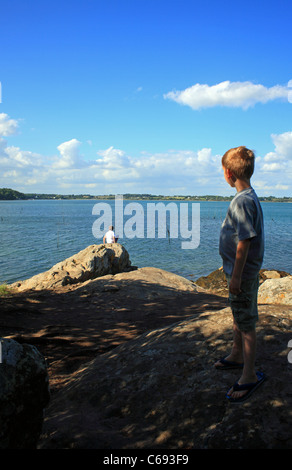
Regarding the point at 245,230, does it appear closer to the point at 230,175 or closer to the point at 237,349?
the point at 230,175

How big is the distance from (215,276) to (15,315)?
1315 centimetres

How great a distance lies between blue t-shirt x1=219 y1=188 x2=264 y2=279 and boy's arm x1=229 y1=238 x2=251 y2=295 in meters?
0.06

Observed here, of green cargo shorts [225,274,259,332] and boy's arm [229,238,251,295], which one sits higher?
boy's arm [229,238,251,295]

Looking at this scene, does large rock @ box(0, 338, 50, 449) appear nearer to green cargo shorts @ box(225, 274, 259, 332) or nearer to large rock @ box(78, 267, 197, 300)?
green cargo shorts @ box(225, 274, 259, 332)

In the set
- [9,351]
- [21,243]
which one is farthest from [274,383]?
[21,243]

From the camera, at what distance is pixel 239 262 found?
3162 millimetres

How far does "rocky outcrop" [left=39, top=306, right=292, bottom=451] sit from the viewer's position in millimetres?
2914

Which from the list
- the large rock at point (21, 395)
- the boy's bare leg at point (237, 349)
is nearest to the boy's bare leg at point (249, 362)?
the boy's bare leg at point (237, 349)

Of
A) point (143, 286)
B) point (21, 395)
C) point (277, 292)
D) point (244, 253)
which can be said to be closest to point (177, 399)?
point (21, 395)

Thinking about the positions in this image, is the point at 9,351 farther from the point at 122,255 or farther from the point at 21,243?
the point at 21,243

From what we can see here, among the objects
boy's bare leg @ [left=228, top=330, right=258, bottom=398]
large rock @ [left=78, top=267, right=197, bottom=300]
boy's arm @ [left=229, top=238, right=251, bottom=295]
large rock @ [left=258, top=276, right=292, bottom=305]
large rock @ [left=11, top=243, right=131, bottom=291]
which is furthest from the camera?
large rock @ [left=11, top=243, right=131, bottom=291]

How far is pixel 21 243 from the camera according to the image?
3797cm

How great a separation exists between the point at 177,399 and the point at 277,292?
7.67m

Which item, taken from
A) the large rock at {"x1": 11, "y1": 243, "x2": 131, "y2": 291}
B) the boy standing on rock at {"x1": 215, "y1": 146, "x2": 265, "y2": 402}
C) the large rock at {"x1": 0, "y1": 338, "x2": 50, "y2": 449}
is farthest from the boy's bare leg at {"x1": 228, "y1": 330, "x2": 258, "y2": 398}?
the large rock at {"x1": 11, "y1": 243, "x2": 131, "y2": 291}
